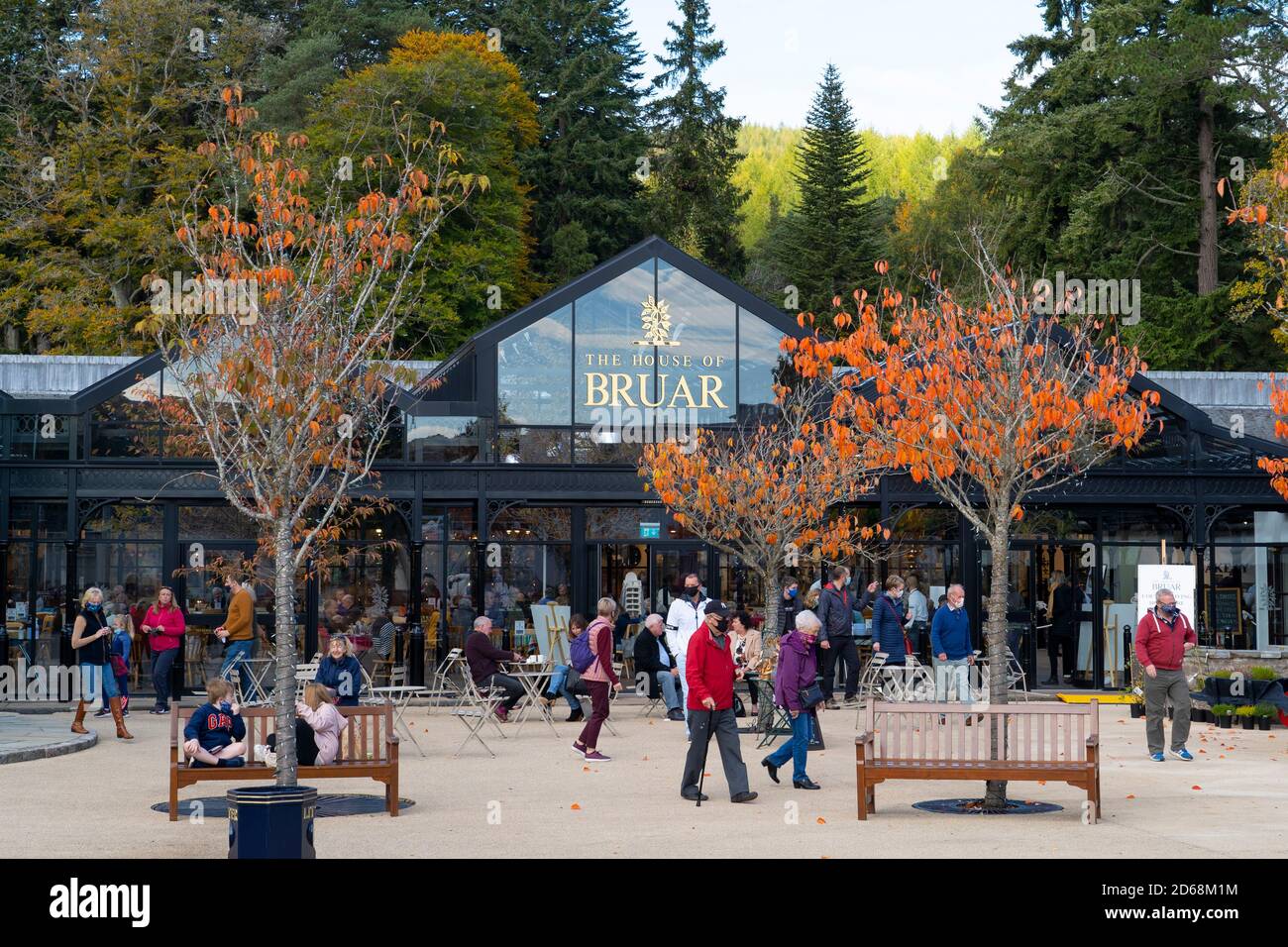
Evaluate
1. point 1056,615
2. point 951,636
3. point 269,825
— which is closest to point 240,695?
point 951,636

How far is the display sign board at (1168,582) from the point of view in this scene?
2322 centimetres

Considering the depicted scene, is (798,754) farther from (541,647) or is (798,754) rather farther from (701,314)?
(701,314)

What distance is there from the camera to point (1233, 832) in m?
12.6

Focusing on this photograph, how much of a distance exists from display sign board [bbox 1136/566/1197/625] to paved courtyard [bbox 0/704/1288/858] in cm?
435

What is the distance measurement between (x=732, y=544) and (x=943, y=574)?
12.0 feet

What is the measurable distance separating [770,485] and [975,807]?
1119cm

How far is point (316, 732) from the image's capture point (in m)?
14.1

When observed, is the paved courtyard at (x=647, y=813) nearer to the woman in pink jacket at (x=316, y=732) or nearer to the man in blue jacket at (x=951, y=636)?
A: the woman in pink jacket at (x=316, y=732)

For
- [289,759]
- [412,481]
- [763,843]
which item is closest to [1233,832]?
[763,843]

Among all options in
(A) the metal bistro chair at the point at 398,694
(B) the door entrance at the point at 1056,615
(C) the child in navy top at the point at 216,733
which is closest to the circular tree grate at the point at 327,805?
(C) the child in navy top at the point at 216,733

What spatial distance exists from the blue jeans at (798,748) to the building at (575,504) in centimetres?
1295

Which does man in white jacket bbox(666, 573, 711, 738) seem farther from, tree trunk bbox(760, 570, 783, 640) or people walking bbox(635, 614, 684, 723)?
tree trunk bbox(760, 570, 783, 640)

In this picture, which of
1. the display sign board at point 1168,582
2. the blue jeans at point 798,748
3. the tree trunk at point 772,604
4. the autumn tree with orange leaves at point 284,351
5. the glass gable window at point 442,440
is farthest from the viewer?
the glass gable window at point 442,440

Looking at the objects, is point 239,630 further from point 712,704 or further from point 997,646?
point 997,646
